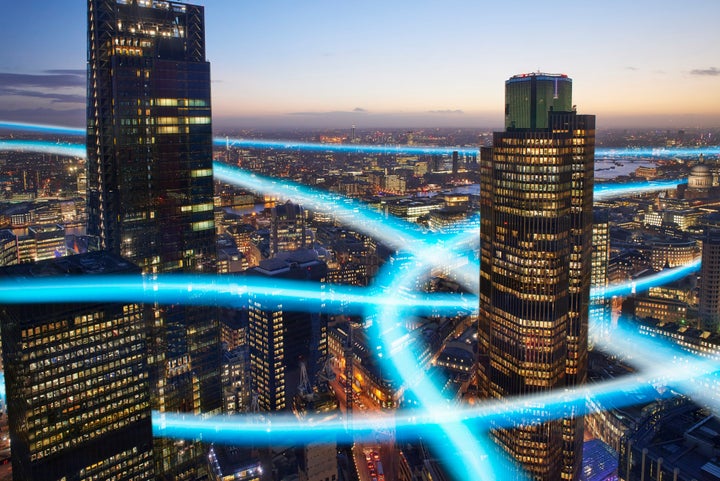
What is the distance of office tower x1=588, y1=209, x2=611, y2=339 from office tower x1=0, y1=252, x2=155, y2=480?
37.4 metres

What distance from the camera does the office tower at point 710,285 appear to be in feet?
158

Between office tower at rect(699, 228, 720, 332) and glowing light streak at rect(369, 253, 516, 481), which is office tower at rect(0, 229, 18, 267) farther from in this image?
office tower at rect(699, 228, 720, 332)

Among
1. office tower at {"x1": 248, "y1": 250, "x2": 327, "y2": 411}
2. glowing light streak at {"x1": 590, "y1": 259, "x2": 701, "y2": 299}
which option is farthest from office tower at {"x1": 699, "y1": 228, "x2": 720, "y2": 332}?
office tower at {"x1": 248, "y1": 250, "x2": 327, "y2": 411}

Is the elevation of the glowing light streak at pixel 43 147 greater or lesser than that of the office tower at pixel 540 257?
greater

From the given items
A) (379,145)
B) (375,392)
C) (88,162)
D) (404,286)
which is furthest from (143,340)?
(379,145)

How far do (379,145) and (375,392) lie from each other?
338 ft

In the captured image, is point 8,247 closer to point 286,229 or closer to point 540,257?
point 286,229

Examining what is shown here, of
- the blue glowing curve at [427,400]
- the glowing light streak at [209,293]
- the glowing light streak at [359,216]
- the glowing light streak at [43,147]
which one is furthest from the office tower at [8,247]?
the glowing light streak at [359,216]

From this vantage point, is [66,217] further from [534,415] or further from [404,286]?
[534,415]

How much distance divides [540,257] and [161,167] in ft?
63.9

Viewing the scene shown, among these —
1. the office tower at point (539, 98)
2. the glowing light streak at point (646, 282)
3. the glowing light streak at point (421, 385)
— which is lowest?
the glowing light streak at point (421, 385)

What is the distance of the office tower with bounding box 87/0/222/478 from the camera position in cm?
2712

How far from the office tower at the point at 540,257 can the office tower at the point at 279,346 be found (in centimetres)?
1522

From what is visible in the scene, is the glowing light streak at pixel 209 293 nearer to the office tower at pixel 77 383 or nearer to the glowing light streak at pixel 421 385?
the office tower at pixel 77 383
